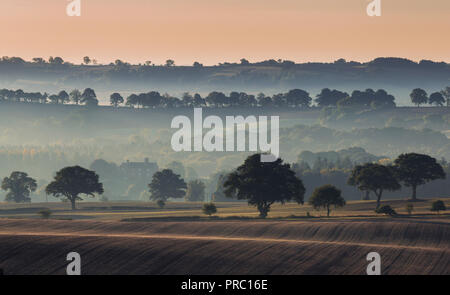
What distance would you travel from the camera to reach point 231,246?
298 ft

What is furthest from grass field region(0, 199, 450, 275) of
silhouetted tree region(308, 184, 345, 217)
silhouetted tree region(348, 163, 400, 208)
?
silhouetted tree region(348, 163, 400, 208)

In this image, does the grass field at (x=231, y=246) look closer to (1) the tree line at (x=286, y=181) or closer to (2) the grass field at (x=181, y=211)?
(1) the tree line at (x=286, y=181)

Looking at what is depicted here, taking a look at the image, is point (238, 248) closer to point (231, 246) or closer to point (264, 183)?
point (231, 246)

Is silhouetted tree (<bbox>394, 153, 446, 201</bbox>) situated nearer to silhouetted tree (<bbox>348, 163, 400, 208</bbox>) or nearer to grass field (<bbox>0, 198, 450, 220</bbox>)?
grass field (<bbox>0, 198, 450, 220</bbox>)

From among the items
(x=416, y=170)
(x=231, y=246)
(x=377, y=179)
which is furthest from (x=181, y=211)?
(x=231, y=246)

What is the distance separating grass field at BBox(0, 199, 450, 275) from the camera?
7956 cm

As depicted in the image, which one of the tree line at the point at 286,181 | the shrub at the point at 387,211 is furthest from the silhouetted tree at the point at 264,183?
the shrub at the point at 387,211

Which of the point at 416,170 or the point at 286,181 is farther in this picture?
the point at 416,170

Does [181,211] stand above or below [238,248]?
below

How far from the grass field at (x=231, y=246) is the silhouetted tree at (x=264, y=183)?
15.9 meters

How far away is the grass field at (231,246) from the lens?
79.6 m

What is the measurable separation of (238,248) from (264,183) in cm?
5204
